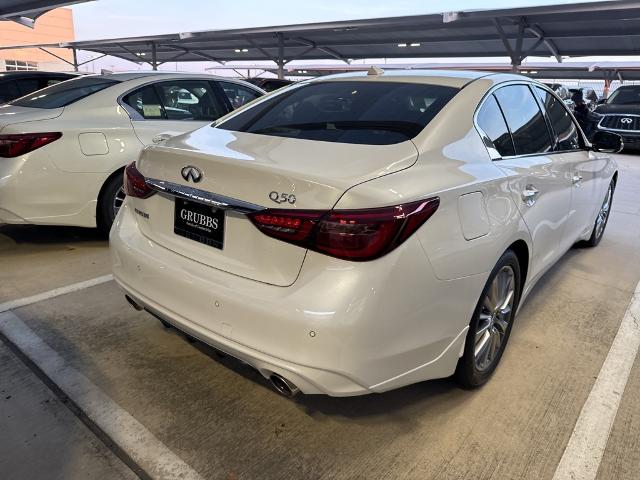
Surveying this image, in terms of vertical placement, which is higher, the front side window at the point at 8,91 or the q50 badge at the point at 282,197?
the q50 badge at the point at 282,197

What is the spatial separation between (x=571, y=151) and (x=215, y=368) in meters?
2.83

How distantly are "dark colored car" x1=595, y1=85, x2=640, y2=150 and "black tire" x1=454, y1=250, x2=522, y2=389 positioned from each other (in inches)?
486

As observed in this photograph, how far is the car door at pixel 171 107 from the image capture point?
4.55m

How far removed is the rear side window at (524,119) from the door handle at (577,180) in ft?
→ 1.28

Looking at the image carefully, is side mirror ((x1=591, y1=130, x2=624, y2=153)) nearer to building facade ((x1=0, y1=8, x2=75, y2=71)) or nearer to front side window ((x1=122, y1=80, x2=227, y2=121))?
front side window ((x1=122, y1=80, x2=227, y2=121))

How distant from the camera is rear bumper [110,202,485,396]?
175cm

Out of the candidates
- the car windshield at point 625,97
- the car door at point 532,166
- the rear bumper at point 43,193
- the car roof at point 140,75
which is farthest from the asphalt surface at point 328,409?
the car windshield at point 625,97

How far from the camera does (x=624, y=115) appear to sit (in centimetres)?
1323

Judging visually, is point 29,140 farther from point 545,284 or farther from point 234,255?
point 545,284

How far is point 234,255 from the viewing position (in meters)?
2.00

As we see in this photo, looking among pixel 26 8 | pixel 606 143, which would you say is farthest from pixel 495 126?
pixel 26 8

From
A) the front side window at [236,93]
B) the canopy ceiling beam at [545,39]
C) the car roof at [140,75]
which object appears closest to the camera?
the car roof at [140,75]

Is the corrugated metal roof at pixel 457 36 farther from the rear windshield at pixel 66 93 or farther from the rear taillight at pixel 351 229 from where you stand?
the rear taillight at pixel 351 229

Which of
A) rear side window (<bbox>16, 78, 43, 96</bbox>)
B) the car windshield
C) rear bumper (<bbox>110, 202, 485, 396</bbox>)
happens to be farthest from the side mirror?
the car windshield
